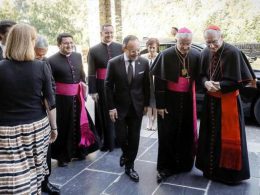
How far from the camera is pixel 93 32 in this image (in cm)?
1084

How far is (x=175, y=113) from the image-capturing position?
4289 mm

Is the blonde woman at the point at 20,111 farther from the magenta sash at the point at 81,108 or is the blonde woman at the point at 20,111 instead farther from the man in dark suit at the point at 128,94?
the magenta sash at the point at 81,108

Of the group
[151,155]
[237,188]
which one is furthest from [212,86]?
[151,155]

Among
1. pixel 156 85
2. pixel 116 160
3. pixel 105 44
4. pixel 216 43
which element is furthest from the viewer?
pixel 105 44

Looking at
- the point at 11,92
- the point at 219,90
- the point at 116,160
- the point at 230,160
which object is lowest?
the point at 116,160

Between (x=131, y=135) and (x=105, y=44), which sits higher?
(x=105, y=44)

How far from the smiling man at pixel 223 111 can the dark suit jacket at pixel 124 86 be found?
768mm

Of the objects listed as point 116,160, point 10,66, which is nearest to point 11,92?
point 10,66

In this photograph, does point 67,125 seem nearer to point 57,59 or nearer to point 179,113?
point 57,59

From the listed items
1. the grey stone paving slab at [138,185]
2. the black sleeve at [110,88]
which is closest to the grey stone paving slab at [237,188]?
the grey stone paving slab at [138,185]

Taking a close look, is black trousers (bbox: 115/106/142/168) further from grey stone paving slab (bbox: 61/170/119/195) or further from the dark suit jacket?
grey stone paving slab (bbox: 61/170/119/195)

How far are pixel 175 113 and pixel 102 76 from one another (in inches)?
60.4

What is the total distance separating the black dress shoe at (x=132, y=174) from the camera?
429 cm

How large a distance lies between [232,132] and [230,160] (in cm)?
34
